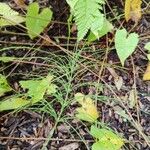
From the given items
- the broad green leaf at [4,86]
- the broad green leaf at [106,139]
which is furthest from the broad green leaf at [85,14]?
the broad green leaf at [4,86]

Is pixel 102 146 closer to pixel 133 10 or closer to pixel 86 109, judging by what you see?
pixel 86 109

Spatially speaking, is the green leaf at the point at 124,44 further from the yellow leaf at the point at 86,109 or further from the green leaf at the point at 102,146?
the green leaf at the point at 102,146

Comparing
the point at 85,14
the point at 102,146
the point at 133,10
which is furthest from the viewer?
the point at 133,10

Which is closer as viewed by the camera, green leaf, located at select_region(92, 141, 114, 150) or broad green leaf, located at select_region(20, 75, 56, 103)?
green leaf, located at select_region(92, 141, 114, 150)

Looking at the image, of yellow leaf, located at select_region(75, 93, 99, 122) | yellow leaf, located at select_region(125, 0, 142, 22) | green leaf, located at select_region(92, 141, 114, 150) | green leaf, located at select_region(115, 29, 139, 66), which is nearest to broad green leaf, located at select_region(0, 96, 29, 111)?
yellow leaf, located at select_region(75, 93, 99, 122)

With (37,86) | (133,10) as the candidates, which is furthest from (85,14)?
(133,10)

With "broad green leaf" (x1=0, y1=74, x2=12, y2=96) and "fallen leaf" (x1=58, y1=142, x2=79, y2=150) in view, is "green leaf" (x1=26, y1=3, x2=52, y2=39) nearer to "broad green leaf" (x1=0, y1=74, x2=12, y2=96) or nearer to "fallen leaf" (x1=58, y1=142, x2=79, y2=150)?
"broad green leaf" (x1=0, y1=74, x2=12, y2=96)
